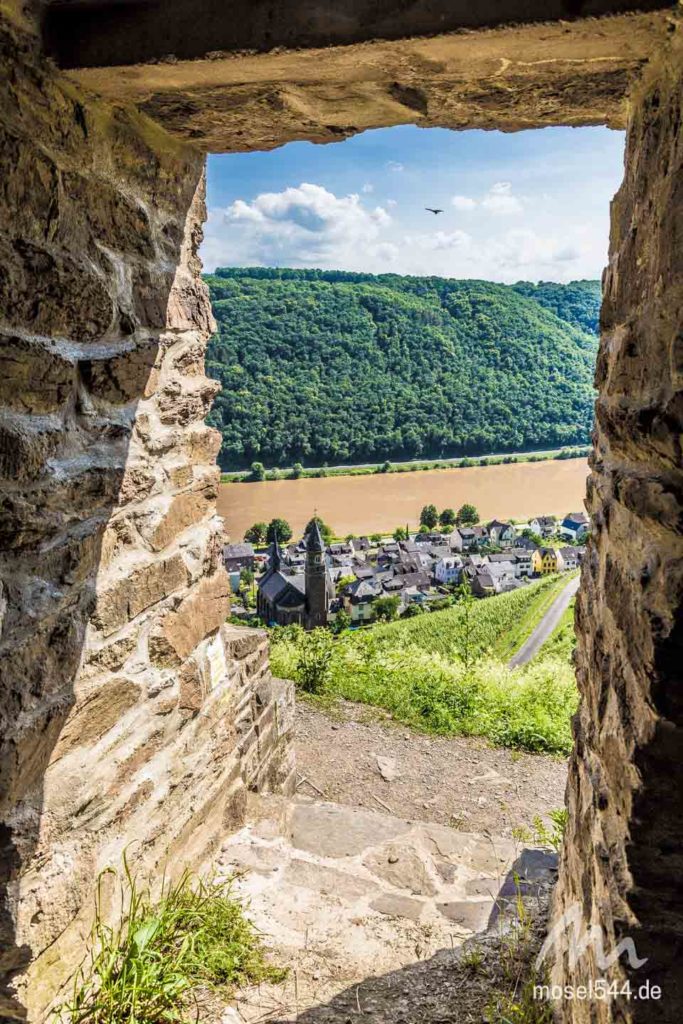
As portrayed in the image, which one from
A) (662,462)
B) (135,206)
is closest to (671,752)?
(662,462)

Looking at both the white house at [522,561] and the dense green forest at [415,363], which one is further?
the dense green forest at [415,363]

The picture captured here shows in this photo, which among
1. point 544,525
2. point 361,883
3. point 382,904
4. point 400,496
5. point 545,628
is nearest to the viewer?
point 382,904

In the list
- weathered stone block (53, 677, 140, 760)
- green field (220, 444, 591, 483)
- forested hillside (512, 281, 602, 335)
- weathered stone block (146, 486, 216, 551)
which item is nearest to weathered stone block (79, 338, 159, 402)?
weathered stone block (146, 486, 216, 551)

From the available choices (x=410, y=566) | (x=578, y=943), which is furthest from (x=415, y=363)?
(x=578, y=943)

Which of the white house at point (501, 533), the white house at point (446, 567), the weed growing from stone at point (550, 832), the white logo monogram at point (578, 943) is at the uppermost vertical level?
the white logo monogram at point (578, 943)

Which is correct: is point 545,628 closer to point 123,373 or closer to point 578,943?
point 578,943

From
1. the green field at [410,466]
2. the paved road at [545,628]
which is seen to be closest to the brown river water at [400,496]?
the green field at [410,466]

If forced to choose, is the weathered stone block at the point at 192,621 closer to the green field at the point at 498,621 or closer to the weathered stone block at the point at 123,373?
the weathered stone block at the point at 123,373

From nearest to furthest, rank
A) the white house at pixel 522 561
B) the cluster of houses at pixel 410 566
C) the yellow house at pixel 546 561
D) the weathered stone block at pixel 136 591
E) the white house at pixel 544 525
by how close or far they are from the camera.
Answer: the weathered stone block at pixel 136 591 < the cluster of houses at pixel 410 566 < the white house at pixel 522 561 < the yellow house at pixel 546 561 < the white house at pixel 544 525
